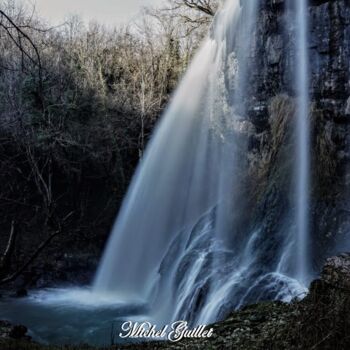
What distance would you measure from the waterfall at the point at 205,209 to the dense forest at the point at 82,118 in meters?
1.18

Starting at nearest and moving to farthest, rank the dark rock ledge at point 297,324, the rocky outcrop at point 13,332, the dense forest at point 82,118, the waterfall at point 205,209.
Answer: the dark rock ledge at point 297,324
the rocky outcrop at point 13,332
the waterfall at point 205,209
the dense forest at point 82,118

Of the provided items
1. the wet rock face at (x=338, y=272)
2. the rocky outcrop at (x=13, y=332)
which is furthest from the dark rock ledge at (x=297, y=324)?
the rocky outcrop at (x=13, y=332)

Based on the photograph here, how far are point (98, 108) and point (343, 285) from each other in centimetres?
1378

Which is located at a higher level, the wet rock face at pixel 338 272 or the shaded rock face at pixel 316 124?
the shaded rock face at pixel 316 124

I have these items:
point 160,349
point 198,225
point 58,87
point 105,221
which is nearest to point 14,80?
point 58,87

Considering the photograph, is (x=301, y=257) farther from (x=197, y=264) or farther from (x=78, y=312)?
(x=78, y=312)

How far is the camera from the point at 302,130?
383 inches

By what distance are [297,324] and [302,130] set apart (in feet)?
21.1

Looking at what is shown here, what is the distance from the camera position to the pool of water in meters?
8.86

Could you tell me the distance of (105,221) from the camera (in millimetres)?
14805

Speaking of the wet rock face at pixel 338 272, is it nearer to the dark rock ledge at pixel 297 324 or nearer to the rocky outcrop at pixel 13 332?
the dark rock ledge at pixel 297 324

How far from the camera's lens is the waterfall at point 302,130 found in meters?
8.88

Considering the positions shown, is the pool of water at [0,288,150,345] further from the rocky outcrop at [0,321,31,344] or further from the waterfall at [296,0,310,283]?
the waterfall at [296,0,310,283]

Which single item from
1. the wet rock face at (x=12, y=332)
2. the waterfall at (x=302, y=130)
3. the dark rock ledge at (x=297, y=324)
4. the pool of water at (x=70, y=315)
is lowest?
the pool of water at (x=70, y=315)
